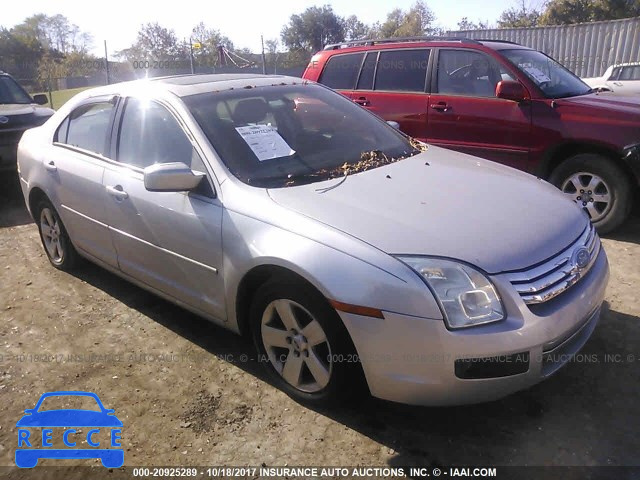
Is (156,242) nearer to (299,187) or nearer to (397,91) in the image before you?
(299,187)

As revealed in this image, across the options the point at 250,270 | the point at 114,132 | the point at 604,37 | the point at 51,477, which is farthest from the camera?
the point at 604,37

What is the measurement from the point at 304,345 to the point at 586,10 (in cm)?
3233

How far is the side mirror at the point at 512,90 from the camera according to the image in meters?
5.19

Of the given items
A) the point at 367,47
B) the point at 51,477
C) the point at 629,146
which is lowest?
the point at 51,477

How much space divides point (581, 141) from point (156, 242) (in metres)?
3.85

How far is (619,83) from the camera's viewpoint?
1167cm

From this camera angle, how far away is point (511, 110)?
17.4 ft

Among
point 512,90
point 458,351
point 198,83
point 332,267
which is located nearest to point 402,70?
point 512,90

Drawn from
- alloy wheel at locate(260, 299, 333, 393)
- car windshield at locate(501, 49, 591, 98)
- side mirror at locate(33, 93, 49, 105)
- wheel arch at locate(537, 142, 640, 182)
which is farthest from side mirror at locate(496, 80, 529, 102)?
side mirror at locate(33, 93, 49, 105)

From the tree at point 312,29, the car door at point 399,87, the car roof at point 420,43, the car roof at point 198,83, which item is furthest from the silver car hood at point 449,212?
the tree at point 312,29

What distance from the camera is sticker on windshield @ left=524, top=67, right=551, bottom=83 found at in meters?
5.38

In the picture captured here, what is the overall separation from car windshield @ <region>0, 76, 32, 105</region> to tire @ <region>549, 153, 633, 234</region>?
25.3ft

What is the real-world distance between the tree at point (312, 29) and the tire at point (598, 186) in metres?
43.3

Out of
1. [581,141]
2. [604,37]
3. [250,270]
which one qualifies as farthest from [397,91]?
[604,37]
